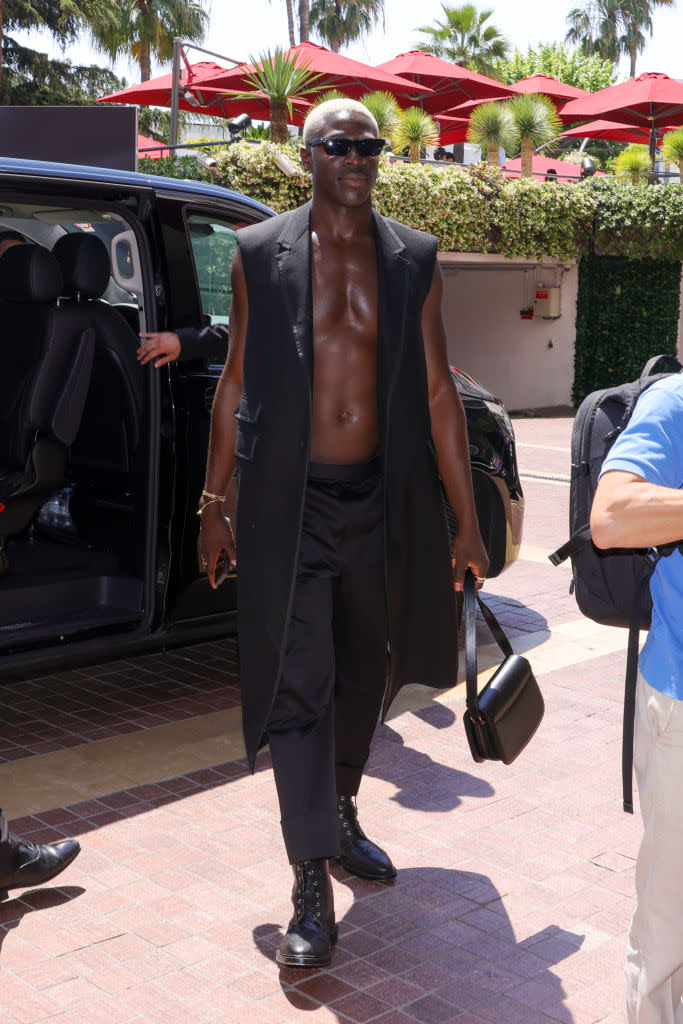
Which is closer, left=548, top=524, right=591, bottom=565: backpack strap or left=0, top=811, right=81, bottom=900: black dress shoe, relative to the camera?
left=548, top=524, right=591, bottom=565: backpack strap

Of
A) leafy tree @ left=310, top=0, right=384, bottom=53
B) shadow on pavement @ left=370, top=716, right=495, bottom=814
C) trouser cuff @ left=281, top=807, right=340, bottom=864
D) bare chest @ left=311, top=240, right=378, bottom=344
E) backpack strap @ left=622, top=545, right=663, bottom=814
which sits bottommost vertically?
shadow on pavement @ left=370, top=716, right=495, bottom=814

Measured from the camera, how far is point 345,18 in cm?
5266

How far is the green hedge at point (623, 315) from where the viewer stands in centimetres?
2084

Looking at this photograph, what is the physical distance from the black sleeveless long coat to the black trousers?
0.05 metres

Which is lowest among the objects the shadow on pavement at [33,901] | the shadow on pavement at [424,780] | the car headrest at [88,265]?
the shadow on pavement at [33,901]

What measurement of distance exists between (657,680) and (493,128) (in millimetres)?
18712

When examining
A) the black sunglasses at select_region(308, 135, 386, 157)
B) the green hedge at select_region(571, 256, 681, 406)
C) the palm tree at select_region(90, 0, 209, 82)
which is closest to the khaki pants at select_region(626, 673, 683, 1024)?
the black sunglasses at select_region(308, 135, 386, 157)

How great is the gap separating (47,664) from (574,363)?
18297 millimetres

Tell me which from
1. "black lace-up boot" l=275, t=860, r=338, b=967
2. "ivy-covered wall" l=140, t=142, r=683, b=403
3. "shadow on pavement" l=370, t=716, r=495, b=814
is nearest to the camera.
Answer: "black lace-up boot" l=275, t=860, r=338, b=967

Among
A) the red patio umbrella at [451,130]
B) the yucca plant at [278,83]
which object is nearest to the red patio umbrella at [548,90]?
the red patio umbrella at [451,130]

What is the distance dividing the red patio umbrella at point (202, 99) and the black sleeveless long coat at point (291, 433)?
17747 mm

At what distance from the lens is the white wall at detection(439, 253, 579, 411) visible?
67.4 feet

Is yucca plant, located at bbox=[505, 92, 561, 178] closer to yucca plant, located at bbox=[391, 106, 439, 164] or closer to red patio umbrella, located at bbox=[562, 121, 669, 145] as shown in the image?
yucca plant, located at bbox=[391, 106, 439, 164]

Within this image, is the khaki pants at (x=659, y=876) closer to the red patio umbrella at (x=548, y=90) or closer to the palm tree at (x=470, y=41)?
the red patio umbrella at (x=548, y=90)
